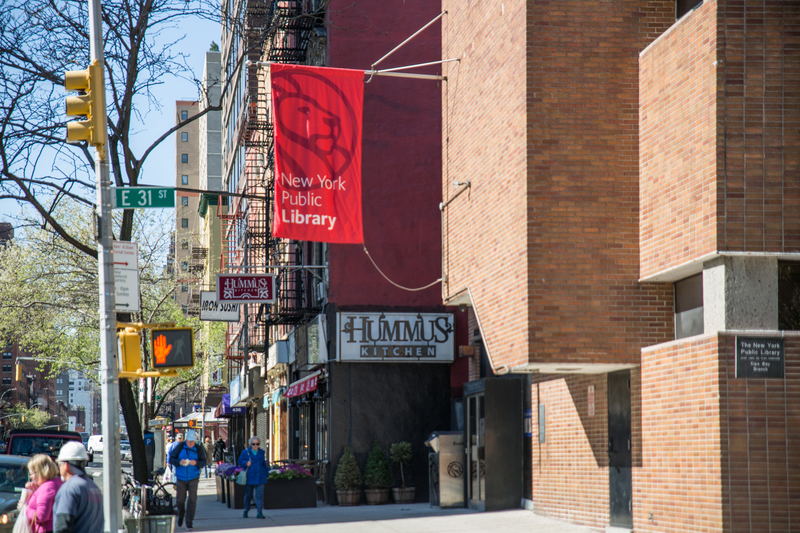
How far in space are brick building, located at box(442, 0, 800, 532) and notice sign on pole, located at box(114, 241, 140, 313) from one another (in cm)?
529

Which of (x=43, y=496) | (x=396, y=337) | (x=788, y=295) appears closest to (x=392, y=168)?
(x=396, y=337)

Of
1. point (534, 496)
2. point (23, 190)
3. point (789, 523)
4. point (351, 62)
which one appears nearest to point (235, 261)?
point (351, 62)

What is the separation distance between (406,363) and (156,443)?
28.2 meters

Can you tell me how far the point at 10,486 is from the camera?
13.4 m

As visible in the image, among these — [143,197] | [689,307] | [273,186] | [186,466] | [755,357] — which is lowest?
[186,466]

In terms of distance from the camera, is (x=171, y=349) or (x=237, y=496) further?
(x=237, y=496)

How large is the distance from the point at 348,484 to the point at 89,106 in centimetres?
1357

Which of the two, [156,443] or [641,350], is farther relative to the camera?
[156,443]

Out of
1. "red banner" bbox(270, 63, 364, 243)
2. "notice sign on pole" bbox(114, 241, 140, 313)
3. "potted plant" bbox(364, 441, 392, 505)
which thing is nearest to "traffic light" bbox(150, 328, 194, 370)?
"notice sign on pole" bbox(114, 241, 140, 313)

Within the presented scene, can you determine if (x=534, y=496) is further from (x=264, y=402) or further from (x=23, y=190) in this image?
(x=264, y=402)

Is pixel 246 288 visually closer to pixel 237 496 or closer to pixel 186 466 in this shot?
pixel 237 496

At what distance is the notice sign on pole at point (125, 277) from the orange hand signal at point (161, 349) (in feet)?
2.06

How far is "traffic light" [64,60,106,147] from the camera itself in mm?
10328

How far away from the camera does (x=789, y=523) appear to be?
1008cm
